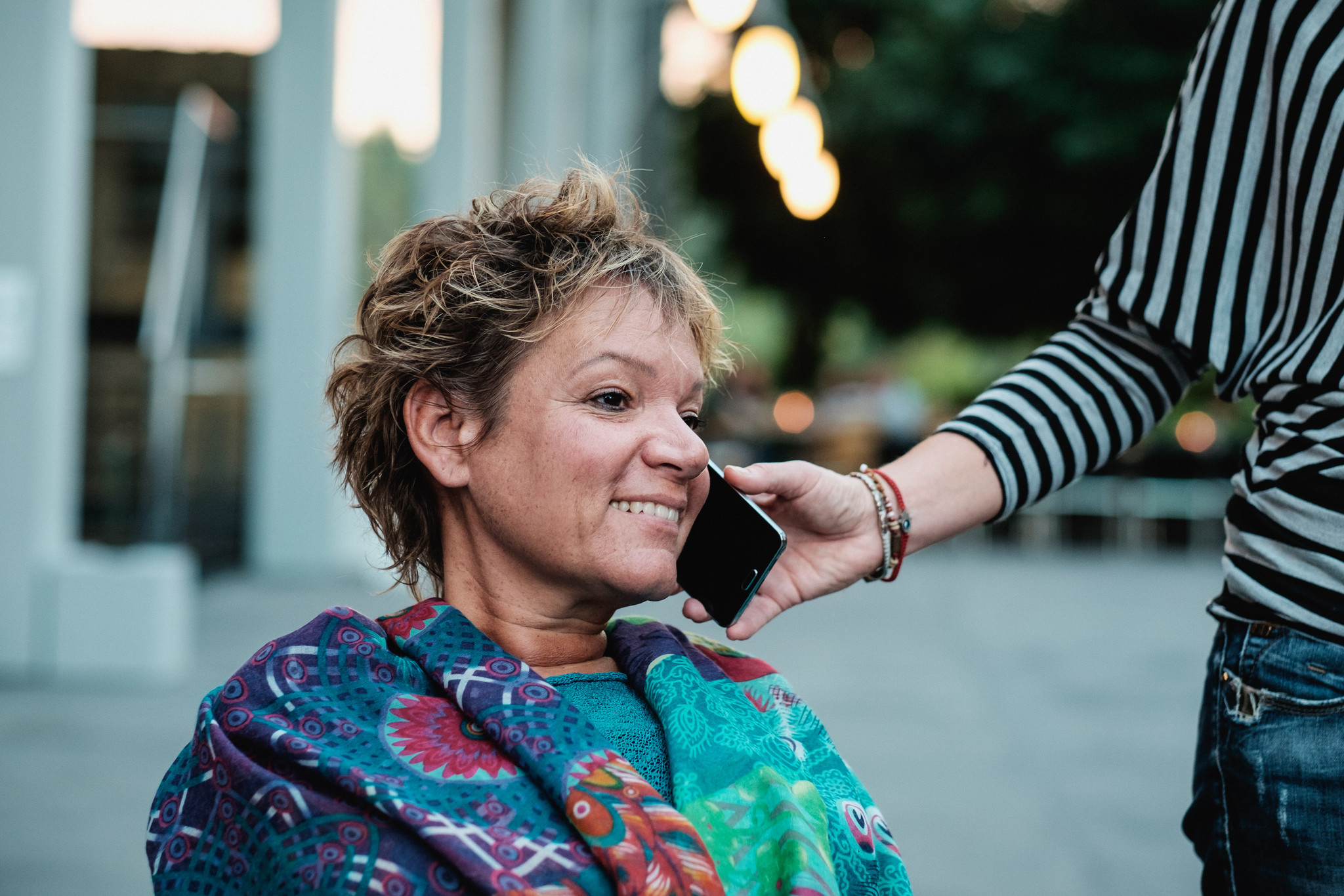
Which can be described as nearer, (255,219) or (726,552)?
(726,552)

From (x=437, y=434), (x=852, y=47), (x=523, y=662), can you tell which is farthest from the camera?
(x=852, y=47)

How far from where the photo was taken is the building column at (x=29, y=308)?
233 inches

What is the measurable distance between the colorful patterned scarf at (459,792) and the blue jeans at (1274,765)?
44 centimetres

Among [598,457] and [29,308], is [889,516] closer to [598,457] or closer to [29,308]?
[598,457]

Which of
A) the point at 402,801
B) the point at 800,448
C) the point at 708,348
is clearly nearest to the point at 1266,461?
the point at 708,348

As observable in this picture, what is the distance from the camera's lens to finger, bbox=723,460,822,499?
187 cm

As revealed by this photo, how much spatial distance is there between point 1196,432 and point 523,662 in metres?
18.7

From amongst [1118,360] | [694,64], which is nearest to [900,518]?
[1118,360]

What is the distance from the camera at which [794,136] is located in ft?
36.2

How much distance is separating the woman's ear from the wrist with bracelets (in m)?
0.65

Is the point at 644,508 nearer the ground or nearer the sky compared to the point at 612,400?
nearer the ground

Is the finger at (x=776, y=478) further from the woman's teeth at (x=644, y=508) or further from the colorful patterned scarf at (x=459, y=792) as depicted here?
the colorful patterned scarf at (x=459, y=792)

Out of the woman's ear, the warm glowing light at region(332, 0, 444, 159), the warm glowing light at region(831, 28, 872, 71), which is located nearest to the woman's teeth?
the woman's ear

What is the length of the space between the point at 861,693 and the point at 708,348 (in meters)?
5.01
